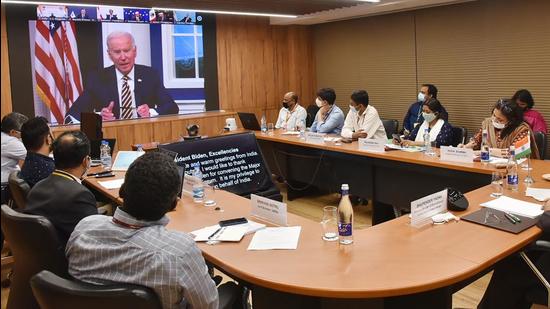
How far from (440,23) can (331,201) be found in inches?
121

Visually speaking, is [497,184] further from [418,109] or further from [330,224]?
[418,109]

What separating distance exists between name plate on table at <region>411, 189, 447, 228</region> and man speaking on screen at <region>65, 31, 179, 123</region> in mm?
5543

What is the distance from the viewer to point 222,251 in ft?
7.10

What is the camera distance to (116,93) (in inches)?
278

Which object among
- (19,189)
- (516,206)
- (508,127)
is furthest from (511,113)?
(19,189)

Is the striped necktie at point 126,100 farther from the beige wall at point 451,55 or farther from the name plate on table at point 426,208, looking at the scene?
the name plate on table at point 426,208

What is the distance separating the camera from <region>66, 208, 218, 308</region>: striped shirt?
1.48m

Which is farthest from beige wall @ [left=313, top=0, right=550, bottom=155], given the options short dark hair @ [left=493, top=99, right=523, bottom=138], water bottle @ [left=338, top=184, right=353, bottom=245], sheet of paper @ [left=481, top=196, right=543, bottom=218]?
water bottle @ [left=338, top=184, right=353, bottom=245]

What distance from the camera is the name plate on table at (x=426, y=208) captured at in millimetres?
2369

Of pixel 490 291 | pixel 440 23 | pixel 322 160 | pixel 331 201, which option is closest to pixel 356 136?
pixel 322 160

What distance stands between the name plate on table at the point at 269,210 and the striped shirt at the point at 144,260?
0.86m

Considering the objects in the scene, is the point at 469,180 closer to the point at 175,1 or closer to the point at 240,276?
the point at 240,276

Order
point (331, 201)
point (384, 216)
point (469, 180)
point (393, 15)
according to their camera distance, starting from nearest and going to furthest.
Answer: point (469, 180) < point (384, 216) < point (331, 201) < point (393, 15)

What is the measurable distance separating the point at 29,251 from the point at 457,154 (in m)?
3.10
